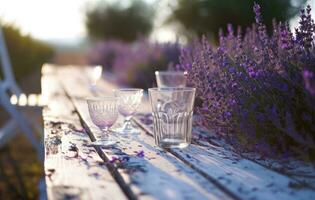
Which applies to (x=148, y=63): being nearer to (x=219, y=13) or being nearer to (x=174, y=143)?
(x=174, y=143)

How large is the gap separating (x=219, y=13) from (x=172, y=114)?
29.3ft

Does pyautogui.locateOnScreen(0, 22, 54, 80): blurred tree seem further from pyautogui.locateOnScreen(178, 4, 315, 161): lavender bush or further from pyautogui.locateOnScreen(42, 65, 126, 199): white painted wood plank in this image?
pyautogui.locateOnScreen(178, 4, 315, 161): lavender bush

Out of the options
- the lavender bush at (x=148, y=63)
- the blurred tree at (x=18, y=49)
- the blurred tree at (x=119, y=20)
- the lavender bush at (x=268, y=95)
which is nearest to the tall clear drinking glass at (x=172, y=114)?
the lavender bush at (x=268, y=95)

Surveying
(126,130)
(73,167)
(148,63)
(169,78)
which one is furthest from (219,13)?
(73,167)

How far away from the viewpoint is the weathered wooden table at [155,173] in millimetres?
1356

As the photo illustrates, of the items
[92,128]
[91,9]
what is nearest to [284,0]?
[92,128]

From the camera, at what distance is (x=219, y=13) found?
1058cm

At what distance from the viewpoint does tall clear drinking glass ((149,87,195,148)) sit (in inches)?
72.6

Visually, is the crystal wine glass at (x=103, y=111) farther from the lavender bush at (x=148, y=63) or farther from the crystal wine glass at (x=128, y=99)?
the lavender bush at (x=148, y=63)

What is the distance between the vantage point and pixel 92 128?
2.36 m

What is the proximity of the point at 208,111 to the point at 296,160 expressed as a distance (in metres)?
0.46

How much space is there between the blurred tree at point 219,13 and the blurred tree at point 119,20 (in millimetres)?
7890

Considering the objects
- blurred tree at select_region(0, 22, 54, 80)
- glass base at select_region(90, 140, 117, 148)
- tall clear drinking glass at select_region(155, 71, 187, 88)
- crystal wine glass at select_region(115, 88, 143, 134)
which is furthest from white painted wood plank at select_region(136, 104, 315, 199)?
blurred tree at select_region(0, 22, 54, 80)

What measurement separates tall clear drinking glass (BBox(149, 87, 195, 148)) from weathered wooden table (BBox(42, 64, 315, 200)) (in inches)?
1.9
